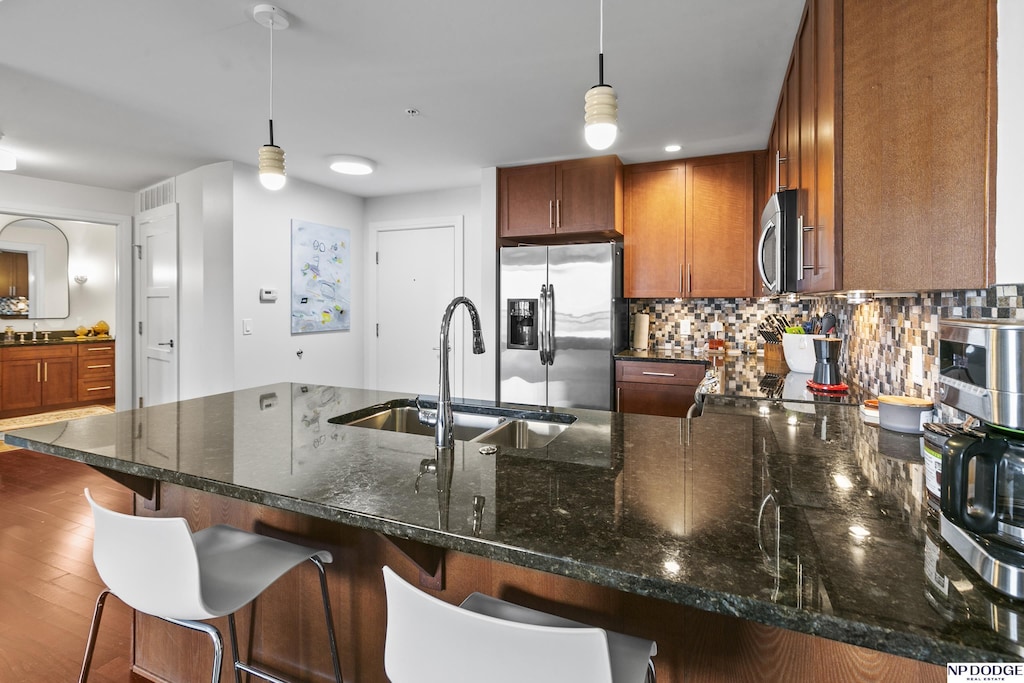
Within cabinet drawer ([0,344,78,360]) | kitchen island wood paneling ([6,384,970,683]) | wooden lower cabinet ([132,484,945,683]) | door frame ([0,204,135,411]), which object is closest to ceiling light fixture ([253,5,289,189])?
kitchen island wood paneling ([6,384,970,683])

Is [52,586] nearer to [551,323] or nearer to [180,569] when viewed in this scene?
[180,569]

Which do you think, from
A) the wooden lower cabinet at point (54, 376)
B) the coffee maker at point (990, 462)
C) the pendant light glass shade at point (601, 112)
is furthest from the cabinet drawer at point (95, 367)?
the coffee maker at point (990, 462)

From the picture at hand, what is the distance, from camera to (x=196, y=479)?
1.09 metres

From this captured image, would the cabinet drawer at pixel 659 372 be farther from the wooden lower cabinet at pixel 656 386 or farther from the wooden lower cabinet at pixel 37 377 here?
the wooden lower cabinet at pixel 37 377

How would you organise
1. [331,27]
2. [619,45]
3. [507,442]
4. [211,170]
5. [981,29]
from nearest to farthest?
[981,29] → [507,442] → [331,27] → [619,45] → [211,170]

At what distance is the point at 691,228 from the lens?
383cm

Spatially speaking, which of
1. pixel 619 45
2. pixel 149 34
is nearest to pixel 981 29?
pixel 619 45

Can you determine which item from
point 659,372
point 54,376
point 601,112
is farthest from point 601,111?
point 54,376

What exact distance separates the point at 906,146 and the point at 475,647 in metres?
1.38

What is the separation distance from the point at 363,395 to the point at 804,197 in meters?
1.76

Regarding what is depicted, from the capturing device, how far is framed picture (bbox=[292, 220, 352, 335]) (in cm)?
448

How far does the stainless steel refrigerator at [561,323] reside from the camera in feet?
12.1

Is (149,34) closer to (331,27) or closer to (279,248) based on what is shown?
(331,27)

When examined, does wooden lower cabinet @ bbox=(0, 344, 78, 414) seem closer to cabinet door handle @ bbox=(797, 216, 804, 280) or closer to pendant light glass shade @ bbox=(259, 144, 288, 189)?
pendant light glass shade @ bbox=(259, 144, 288, 189)
